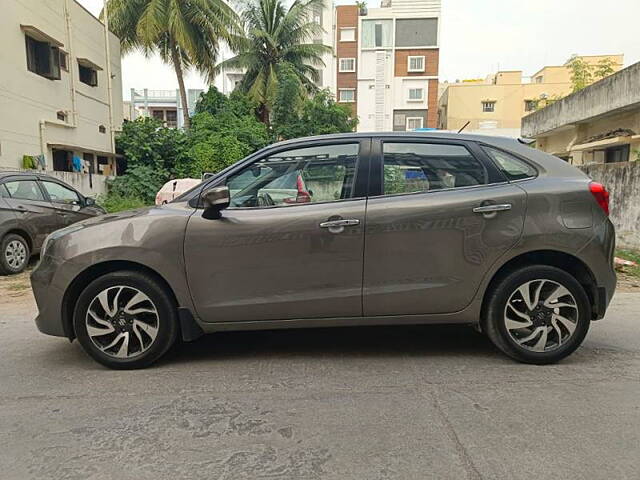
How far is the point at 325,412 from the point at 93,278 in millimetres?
2047

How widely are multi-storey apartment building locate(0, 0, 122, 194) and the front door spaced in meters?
11.0

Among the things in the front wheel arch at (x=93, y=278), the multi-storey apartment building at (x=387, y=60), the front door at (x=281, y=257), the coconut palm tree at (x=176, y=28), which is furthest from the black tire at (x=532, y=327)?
the multi-storey apartment building at (x=387, y=60)

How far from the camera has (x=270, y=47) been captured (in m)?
27.8

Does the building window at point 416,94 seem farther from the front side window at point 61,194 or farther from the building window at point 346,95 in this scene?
the front side window at point 61,194

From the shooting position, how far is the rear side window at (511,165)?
12.4 feet

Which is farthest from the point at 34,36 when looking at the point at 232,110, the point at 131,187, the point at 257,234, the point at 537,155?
the point at 537,155

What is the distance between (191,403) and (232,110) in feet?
74.0

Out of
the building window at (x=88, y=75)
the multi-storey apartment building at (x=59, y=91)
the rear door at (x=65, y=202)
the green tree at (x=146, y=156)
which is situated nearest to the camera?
the rear door at (x=65, y=202)

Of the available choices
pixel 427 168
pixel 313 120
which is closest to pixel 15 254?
pixel 427 168

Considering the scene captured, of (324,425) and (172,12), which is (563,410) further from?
(172,12)

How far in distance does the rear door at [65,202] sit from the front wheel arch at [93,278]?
5.35 m

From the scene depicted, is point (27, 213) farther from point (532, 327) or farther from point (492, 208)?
point (532, 327)

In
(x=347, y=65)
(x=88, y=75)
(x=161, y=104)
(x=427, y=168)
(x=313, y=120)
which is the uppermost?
(x=347, y=65)

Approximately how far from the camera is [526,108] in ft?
131
